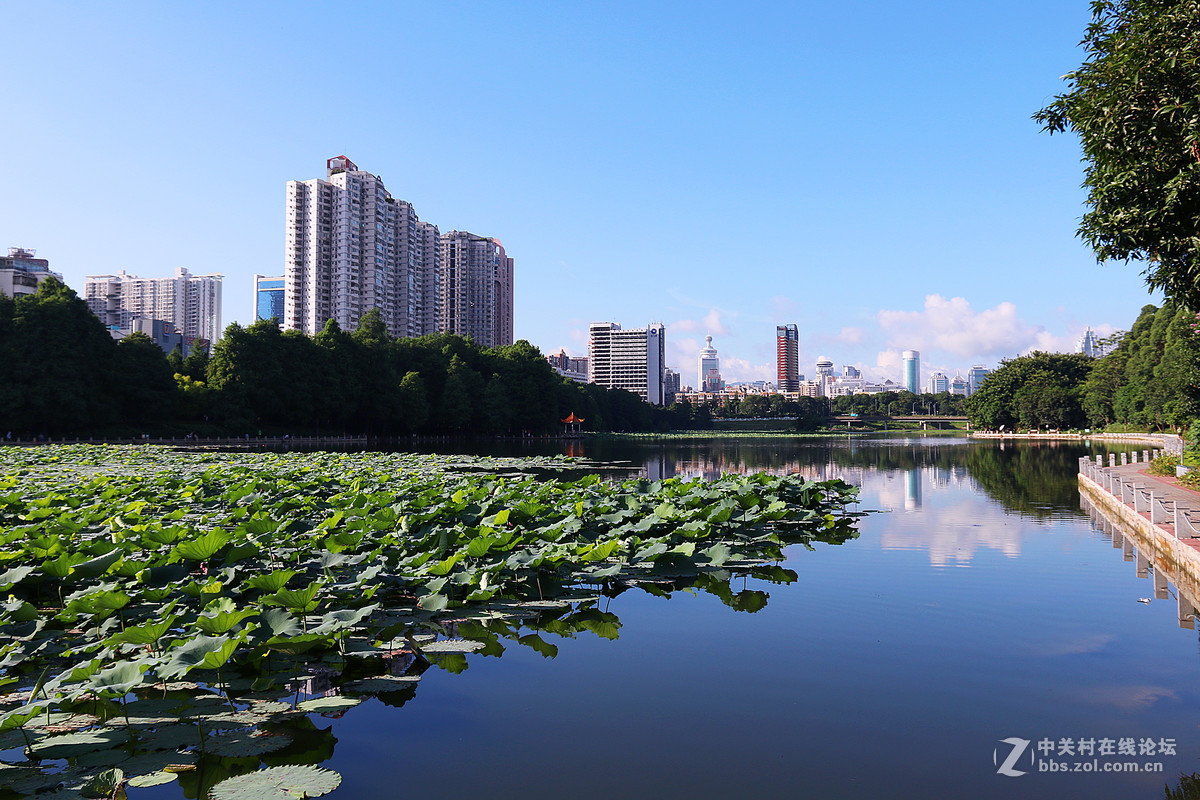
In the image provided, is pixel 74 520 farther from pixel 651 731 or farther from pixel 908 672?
pixel 908 672

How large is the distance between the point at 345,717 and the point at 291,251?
114m

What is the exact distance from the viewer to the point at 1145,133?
11.2m

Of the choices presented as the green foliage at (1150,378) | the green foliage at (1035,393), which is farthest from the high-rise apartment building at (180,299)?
the green foliage at (1150,378)

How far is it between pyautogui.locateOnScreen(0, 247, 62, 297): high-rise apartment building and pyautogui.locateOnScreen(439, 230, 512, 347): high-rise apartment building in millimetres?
61938

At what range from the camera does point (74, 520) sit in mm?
9172

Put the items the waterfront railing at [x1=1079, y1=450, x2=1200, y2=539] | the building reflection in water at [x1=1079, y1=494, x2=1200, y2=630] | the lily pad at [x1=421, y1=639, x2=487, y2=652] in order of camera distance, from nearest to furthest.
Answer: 1. the lily pad at [x1=421, y1=639, x2=487, y2=652]
2. the building reflection in water at [x1=1079, y1=494, x2=1200, y2=630]
3. the waterfront railing at [x1=1079, y1=450, x2=1200, y2=539]

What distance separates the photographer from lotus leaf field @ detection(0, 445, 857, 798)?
388 cm

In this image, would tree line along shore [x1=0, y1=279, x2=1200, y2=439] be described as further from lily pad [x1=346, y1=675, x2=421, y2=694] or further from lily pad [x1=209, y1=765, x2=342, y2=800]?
lily pad [x1=209, y1=765, x2=342, y2=800]

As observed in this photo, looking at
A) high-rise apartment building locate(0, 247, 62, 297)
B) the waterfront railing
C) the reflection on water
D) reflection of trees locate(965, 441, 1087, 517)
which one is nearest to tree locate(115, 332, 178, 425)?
high-rise apartment building locate(0, 247, 62, 297)

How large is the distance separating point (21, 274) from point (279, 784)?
8495cm

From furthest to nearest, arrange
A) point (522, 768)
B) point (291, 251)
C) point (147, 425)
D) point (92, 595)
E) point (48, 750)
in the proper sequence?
1. point (291, 251)
2. point (147, 425)
3. point (92, 595)
4. point (522, 768)
5. point (48, 750)

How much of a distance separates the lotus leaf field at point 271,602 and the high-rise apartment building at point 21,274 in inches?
2706

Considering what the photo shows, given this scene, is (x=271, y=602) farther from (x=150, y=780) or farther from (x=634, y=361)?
(x=634, y=361)

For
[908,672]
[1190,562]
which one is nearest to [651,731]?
[908,672]
